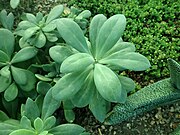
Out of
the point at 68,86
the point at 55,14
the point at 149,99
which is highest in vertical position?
the point at 55,14

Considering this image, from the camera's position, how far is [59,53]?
5.39 feet

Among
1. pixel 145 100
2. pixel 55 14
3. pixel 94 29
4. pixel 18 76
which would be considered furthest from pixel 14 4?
pixel 145 100

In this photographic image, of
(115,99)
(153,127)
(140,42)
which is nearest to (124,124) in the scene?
(153,127)

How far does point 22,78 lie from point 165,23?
89 centimetres

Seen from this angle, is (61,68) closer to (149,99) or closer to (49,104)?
(49,104)

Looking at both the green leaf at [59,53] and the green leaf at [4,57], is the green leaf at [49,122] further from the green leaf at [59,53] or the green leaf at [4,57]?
the green leaf at [4,57]

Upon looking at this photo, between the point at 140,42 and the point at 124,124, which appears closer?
the point at 124,124

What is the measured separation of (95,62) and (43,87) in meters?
0.31

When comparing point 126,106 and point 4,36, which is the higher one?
point 4,36

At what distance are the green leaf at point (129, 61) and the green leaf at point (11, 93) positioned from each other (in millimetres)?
422

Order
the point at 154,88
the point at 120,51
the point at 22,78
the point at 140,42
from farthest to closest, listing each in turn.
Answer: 1. the point at 140,42
2. the point at 154,88
3. the point at 22,78
4. the point at 120,51

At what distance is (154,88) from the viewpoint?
1.97 metres

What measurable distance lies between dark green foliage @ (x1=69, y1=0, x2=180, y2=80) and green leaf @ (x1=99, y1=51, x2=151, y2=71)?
0.60 m

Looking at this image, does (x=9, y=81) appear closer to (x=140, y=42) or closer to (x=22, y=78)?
(x=22, y=78)
